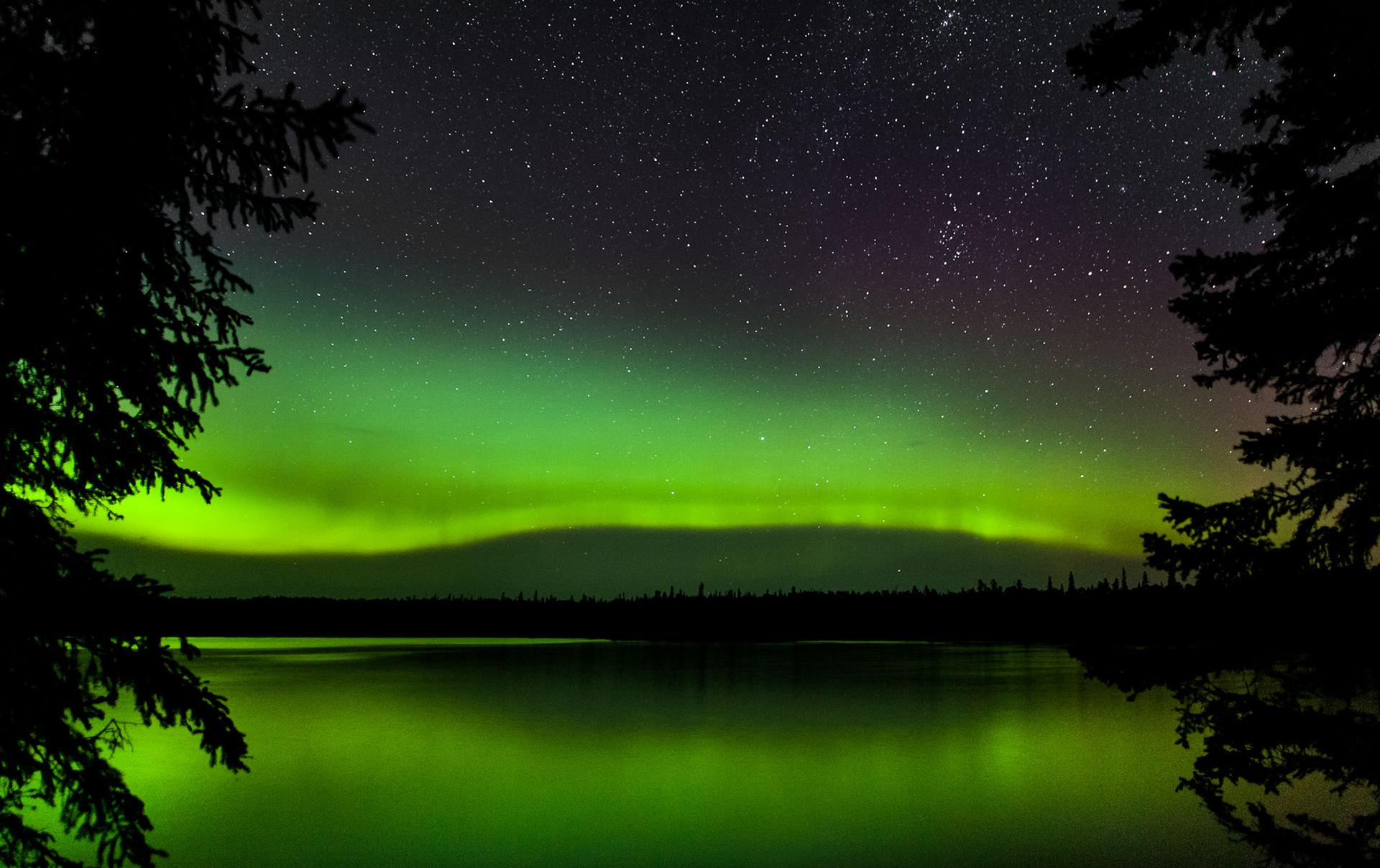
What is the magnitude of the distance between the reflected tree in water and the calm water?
9964mm

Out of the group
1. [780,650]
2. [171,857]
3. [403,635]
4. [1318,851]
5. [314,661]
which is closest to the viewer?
[1318,851]

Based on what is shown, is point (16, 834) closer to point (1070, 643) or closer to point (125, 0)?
point (125, 0)

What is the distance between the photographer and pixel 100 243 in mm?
5262

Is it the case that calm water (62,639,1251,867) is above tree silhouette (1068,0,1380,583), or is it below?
below

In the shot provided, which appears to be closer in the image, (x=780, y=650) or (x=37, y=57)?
(x=37, y=57)

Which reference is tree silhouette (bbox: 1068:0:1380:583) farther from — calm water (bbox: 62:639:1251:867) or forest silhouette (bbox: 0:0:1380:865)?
calm water (bbox: 62:639:1251:867)

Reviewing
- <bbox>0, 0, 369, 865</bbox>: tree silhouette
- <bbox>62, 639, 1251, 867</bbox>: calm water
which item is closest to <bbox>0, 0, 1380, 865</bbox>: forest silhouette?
<bbox>0, 0, 369, 865</bbox>: tree silhouette

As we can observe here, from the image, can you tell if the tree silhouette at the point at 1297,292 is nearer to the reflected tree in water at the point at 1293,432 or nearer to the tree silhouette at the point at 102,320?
the reflected tree in water at the point at 1293,432

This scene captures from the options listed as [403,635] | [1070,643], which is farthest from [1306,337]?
[403,635]

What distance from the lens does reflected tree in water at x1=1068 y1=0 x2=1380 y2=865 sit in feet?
22.1

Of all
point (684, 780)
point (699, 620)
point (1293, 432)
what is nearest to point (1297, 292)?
point (1293, 432)

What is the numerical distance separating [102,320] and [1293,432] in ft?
26.2

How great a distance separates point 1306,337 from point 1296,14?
2417 millimetres

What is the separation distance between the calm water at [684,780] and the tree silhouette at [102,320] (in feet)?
37.5
